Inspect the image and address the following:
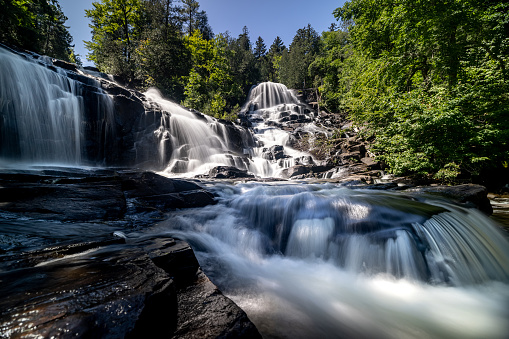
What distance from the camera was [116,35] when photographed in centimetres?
2098

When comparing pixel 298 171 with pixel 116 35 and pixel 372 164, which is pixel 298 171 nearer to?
pixel 372 164

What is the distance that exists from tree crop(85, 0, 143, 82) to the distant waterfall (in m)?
11.8

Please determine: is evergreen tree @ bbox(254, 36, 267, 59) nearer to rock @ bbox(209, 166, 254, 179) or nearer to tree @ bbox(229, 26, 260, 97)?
tree @ bbox(229, 26, 260, 97)

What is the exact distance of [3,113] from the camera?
7363 millimetres

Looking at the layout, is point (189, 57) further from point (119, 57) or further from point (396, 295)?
point (396, 295)

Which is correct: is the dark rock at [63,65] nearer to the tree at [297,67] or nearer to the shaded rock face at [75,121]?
the shaded rock face at [75,121]

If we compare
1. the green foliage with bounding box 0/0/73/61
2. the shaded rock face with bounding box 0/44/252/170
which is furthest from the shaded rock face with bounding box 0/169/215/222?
the green foliage with bounding box 0/0/73/61

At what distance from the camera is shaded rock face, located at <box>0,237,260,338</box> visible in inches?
37.9

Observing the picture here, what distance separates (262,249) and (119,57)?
24.6 metres

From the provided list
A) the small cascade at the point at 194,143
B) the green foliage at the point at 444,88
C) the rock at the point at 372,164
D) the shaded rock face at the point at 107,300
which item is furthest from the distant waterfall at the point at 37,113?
the rock at the point at 372,164

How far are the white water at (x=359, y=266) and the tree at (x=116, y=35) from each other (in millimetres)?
22659

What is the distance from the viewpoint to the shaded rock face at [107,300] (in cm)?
96

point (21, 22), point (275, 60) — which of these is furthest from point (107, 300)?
point (275, 60)

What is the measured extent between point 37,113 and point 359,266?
13.1 metres
